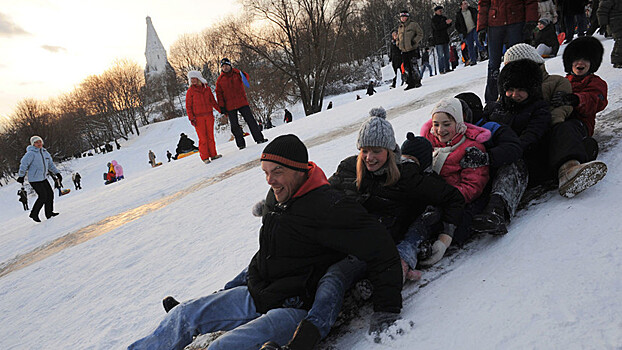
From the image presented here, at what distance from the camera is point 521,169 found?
2.60 metres

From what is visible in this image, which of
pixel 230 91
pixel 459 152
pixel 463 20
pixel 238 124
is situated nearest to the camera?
pixel 459 152

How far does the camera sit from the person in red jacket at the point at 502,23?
4.55 m

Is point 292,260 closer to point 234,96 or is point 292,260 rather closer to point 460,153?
point 460,153

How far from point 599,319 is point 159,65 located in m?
98.4

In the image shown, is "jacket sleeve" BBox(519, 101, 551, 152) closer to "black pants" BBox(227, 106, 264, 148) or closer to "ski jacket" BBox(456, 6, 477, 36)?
"black pants" BBox(227, 106, 264, 148)

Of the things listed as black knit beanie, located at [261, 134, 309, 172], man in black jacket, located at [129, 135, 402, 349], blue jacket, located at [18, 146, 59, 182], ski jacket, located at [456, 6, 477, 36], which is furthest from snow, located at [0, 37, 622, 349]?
ski jacket, located at [456, 6, 477, 36]

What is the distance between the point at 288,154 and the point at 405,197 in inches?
34.6

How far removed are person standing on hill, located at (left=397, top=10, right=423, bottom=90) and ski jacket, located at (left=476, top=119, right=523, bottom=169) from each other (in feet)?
25.3

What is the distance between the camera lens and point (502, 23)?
186 inches

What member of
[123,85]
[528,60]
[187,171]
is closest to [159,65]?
[123,85]

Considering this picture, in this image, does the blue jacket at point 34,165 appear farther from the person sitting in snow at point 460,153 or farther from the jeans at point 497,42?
the jeans at point 497,42

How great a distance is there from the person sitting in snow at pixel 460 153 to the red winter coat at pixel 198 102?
5.92m

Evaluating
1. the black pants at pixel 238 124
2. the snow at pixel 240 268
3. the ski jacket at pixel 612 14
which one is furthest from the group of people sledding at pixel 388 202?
the black pants at pixel 238 124

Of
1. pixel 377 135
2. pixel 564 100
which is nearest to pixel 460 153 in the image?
pixel 377 135
